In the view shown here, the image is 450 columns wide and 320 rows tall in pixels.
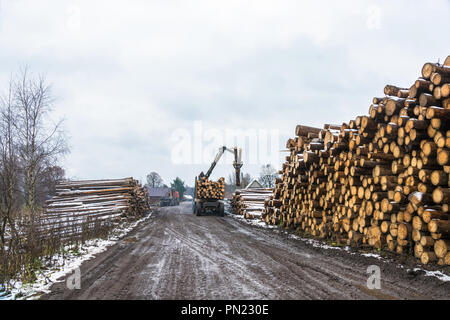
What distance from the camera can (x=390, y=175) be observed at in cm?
768

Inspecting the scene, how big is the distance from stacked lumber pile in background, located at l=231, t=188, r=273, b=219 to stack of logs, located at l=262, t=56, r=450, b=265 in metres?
7.05

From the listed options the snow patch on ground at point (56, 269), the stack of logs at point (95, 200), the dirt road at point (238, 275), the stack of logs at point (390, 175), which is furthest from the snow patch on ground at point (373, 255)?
the stack of logs at point (95, 200)

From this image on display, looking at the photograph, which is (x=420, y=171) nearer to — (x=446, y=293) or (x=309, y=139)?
(x=446, y=293)

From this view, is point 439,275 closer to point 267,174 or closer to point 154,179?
point 267,174

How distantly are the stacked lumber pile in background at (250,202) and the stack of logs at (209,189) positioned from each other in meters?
1.32

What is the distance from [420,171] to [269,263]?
151 inches

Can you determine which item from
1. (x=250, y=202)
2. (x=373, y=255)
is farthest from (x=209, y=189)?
(x=373, y=255)

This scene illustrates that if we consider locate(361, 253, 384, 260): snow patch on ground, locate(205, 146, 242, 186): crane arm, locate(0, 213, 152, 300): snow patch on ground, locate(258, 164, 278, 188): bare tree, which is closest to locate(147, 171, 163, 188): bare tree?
locate(258, 164, 278, 188): bare tree

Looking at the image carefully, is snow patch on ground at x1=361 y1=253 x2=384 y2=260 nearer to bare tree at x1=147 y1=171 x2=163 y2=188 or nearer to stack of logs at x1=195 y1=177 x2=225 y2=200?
stack of logs at x1=195 y1=177 x2=225 y2=200

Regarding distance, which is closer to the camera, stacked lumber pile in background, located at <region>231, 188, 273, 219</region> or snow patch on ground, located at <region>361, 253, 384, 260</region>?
snow patch on ground, located at <region>361, 253, 384, 260</region>

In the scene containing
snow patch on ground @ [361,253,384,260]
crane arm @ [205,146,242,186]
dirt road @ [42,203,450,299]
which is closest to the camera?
dirt road @ [42,203,450,299]

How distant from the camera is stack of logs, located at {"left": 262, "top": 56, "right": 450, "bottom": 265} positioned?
6.24m

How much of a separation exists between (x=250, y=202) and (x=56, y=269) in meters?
14.5

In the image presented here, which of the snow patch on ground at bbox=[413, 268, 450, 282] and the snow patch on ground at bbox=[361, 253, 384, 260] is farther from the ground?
the snow patch on ground at bbox=[413, 268, 450, 282]
